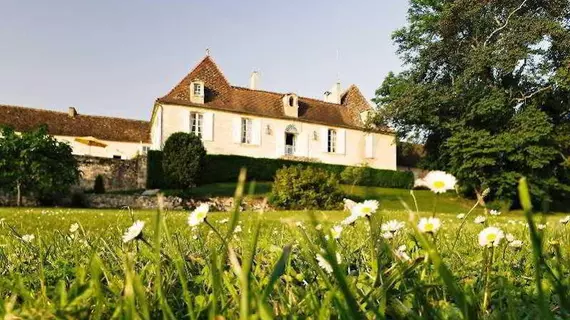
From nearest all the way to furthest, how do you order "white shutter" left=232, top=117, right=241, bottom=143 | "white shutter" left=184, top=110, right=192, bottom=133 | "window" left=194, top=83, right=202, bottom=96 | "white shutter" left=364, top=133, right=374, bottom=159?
"white shutter" left=184, top=110, right=192, bottom=133
"window" left=194, top=83, right=202, bottom=96
"white shutter" left=232, top=117, right=241, bottom=143
"white shutter" left=364, top=133, right=374, bottom=159

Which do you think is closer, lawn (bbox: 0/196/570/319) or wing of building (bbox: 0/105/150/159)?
lawn (bbox: 0/196/570/319)

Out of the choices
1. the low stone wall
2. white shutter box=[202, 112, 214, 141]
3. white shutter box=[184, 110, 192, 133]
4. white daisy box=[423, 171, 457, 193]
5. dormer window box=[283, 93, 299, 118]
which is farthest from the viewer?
dormer window box=[283, 93, 299, 118]

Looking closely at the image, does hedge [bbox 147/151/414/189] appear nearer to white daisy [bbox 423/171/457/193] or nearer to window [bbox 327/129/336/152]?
window [bbox 327/129/336/152]

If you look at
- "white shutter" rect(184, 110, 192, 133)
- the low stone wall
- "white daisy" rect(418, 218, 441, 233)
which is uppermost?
"white shutter" rect(184, 110, 192, 133)

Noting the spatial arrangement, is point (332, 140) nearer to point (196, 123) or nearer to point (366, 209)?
point (196, 123)

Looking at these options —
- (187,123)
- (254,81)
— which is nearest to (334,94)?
(254,81)

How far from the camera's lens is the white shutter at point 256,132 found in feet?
108

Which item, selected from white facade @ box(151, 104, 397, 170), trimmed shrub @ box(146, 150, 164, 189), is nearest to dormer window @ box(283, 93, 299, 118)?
white facade @ box(151, 104, 397, 170)

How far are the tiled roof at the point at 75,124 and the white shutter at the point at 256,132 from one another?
39.5 ft

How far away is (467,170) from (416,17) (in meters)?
9.95

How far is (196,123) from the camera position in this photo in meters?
31.0

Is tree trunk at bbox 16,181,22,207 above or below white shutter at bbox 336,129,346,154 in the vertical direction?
below

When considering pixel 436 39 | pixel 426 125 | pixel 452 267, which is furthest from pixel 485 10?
pixel 452 267

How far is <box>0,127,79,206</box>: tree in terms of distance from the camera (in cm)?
1847
